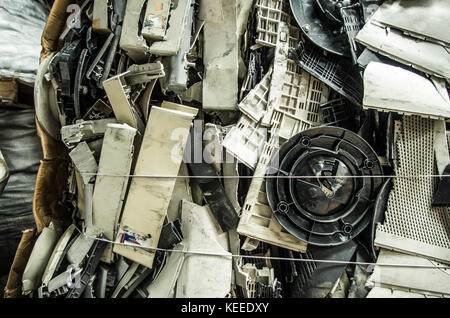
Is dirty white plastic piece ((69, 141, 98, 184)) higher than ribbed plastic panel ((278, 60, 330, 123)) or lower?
lower

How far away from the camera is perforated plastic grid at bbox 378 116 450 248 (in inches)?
74.4

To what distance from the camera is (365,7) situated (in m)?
2.03

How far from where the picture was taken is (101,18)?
6.77ft

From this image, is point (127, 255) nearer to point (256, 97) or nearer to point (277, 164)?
point (277, 164)

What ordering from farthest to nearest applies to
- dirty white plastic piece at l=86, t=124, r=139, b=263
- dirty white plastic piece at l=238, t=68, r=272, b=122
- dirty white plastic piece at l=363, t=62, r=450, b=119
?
dirty white plastic piece at l=238, t=68, r=272, b=122
dirty white plastic piece at l=86, t=124, r=139, b=263
dirty white plastic piece at l=363, t=62, r=450, b=119

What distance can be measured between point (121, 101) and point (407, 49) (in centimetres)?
154

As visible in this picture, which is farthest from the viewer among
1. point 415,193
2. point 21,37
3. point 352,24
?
point 21,37

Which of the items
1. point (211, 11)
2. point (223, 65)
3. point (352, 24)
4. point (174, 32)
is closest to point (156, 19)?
point (174, 32)

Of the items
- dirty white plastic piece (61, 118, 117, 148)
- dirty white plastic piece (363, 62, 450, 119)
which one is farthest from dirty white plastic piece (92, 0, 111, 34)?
dirty white plastic piece (363, 62, 450, 119)

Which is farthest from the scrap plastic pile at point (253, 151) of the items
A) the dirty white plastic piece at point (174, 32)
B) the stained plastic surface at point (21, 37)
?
the stained plastic surface at point (21, 37)

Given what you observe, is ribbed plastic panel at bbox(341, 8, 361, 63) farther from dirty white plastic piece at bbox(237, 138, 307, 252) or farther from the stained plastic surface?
the stained plastic surface

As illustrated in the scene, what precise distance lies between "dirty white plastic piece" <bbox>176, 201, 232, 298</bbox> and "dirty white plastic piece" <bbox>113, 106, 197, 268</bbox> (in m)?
0.18

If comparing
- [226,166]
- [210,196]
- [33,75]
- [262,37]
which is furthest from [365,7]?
[33,75]

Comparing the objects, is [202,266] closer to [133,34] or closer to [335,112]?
[335,112]
